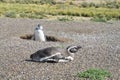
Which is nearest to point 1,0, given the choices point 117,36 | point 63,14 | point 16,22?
point 63,14

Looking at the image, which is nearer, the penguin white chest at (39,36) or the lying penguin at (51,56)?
the lying penguin at (51,56)

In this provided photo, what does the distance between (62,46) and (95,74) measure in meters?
5.82

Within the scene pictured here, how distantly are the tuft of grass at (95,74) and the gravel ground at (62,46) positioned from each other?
0.70 feet

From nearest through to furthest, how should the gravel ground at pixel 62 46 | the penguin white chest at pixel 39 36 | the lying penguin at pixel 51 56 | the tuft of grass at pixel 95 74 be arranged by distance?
the tuft of grass at pixel 95 74 < the gravel ground at pixel 62 46 < the lying penguin at pixel 51 56 < the penguin white chest at pixel 39 36

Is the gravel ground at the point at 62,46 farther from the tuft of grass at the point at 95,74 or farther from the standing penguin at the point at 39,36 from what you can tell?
the standing penguin at the point at 39,36

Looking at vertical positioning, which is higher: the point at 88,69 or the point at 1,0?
the point at 88,69

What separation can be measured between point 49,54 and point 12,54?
2.20 meters

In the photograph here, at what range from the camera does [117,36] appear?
23766mm

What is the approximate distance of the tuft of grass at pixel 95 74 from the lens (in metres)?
13.0

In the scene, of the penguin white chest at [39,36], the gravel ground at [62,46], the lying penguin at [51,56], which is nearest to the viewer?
the gravel ground at [62,46]

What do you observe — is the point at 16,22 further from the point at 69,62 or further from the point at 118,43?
the point at 69,62

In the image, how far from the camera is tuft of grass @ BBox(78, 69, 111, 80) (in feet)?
42.8

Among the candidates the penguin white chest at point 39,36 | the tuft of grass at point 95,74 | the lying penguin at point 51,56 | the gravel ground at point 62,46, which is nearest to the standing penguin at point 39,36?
the penguin white chest at point 39,36

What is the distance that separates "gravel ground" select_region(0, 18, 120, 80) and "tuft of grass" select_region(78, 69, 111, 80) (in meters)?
A: 0.21
